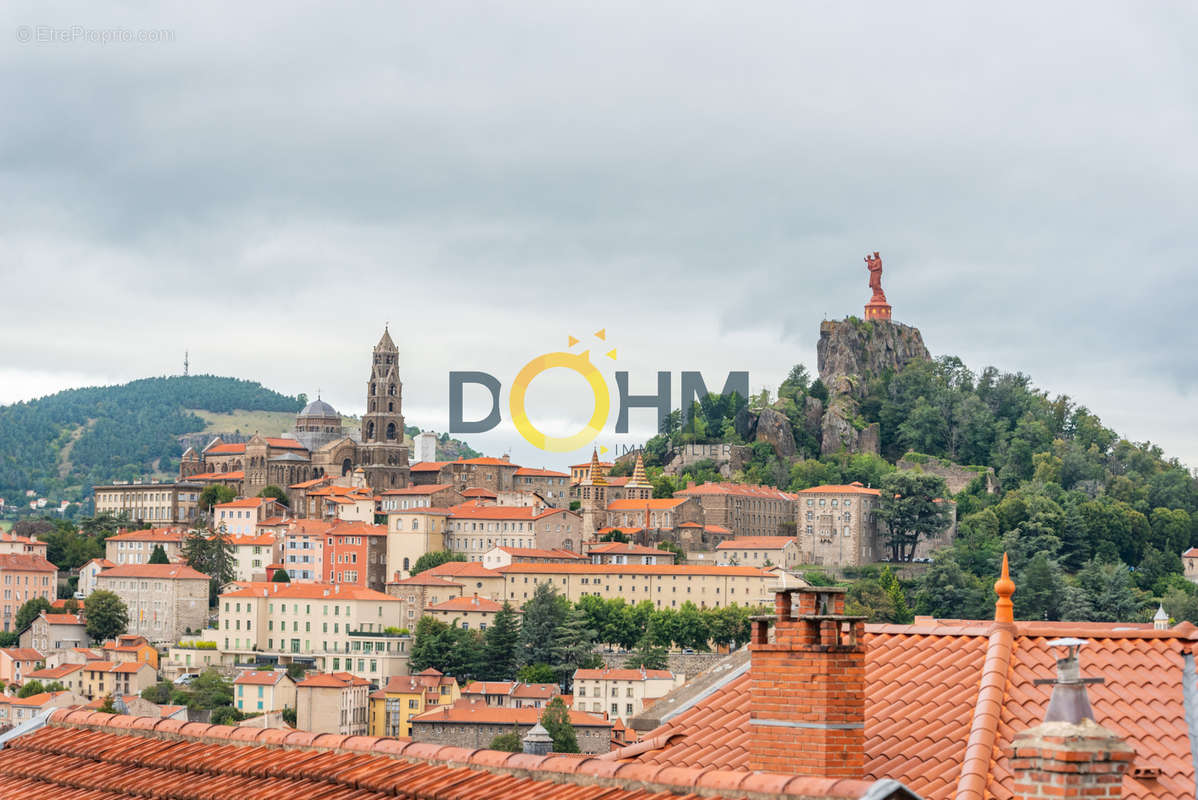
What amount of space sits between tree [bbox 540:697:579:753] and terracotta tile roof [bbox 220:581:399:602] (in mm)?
19709

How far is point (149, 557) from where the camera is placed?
11219 cm

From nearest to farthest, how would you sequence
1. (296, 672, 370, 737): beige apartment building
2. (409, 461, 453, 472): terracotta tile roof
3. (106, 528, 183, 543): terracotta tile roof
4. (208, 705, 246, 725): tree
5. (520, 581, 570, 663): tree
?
(208, 705, 246, 725): tree → (296, 672, 370, 737): beige apartment building → (520, 581, 570, 663): tree → (106, 528, 183, 543): terracotta tile roof → (409, 461, 453, 472): terracotta tile roof

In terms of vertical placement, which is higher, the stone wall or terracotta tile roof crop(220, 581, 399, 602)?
terracotta tile roof crop(220, 581, 399, 602)

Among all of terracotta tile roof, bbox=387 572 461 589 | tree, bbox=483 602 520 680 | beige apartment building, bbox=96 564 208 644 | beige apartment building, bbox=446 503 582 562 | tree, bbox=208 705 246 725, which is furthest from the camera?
beige apartment building, bbox=446 503 582 562

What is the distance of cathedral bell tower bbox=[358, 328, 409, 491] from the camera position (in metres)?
122

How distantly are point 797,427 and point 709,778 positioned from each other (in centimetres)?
12656

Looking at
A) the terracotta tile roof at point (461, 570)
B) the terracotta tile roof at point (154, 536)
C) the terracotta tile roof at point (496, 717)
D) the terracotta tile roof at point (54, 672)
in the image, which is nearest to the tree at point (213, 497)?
the terracotta tile roof at point (154, 536)

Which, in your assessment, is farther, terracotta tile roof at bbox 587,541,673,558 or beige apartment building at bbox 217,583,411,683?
terracotta tile roof at bbox 587,541,673,558

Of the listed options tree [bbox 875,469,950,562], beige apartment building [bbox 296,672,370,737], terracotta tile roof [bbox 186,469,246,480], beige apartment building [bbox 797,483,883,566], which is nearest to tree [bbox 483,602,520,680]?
beige apartment building [bbox 296,672,370,737]

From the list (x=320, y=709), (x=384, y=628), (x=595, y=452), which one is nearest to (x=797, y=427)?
(x=595, y=452)

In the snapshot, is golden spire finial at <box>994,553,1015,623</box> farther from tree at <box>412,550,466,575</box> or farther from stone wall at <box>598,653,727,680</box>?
tree at <box>412,550,466,575</box>

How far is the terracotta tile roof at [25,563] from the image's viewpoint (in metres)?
110

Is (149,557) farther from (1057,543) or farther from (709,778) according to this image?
(709,778)

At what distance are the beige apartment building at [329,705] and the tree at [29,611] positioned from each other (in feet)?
81.3
